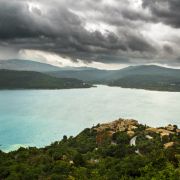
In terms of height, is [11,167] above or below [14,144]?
above

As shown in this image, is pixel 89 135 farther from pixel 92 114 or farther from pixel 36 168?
pixel 92 114

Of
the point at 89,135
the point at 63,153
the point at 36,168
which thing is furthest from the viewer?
the point at 89,135

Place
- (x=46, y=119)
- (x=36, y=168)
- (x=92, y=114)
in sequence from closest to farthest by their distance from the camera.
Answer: (x=36, y=168) → (x=46, y=119) → (x=92, y=114)

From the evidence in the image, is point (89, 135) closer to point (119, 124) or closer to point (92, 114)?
point (119, 124)

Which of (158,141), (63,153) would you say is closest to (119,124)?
(158,141)

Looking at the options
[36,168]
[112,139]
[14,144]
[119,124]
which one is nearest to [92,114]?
[14,144]

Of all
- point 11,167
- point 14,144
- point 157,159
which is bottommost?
point 14,144

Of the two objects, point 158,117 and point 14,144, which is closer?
point 14,144
